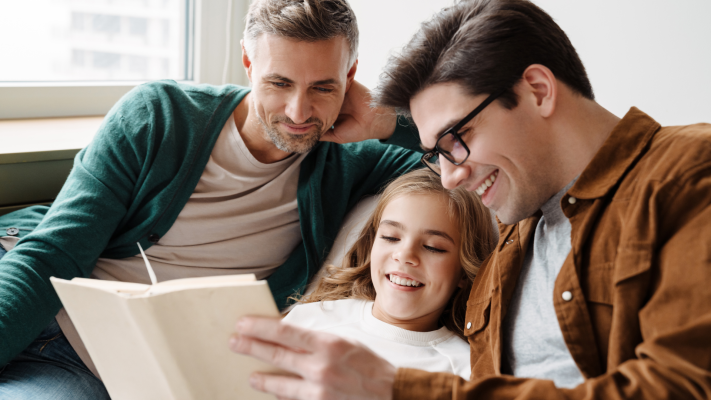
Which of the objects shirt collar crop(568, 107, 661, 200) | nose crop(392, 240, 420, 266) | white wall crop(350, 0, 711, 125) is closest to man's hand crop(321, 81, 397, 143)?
nose crop(392, 240, 420, 266)

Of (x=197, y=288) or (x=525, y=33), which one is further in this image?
(x=525, y=33)

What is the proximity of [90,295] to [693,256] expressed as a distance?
3.07ft

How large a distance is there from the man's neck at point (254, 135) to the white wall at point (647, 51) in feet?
3.14

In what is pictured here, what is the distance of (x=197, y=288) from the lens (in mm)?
802

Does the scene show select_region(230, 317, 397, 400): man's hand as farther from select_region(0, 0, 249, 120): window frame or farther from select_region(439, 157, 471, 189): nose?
select_region(0, 0, 249, 120): window frame

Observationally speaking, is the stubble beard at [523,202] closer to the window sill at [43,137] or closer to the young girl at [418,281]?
the young girl at [418,281]

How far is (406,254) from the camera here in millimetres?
1472

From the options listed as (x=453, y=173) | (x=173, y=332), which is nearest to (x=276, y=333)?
(x=173, y=332)

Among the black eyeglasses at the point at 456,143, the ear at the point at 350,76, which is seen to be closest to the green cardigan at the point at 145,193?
the ear at the point at 350,76

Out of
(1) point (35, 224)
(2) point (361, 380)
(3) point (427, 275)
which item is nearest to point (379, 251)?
(3) point (427, 275)

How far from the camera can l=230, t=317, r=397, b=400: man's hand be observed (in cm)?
85

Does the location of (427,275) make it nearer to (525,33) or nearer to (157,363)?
(525,33)

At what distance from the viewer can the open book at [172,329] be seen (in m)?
0.81

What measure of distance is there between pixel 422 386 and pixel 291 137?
99 cm
